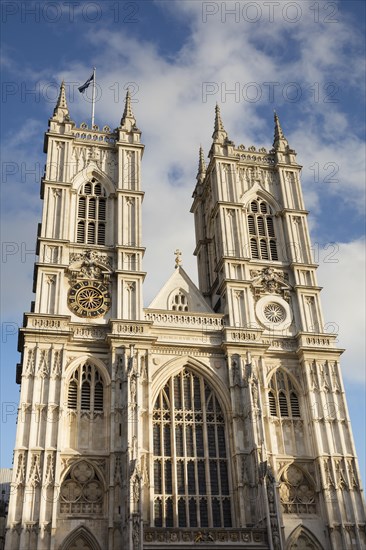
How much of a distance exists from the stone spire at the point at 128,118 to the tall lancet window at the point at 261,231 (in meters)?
8.67

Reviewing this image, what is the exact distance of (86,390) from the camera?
31062 mm

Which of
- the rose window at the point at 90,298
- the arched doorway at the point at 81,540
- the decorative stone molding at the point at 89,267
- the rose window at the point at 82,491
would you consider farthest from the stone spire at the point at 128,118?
the arched doorway at the point at 81,540

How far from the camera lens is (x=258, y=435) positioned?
3025 cm

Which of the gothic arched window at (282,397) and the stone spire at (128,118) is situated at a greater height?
the stone spire at (128,118)

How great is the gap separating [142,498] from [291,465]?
7576 millimetres

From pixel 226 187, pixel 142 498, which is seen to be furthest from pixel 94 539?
pixel 226 187

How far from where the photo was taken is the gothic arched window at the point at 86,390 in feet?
100

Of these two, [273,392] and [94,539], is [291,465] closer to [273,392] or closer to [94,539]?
[273,392]

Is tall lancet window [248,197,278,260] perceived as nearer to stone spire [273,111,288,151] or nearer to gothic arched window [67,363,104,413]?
stone spire [273,111,288,151]

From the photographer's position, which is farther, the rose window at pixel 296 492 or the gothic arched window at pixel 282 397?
the gothic arched window at pixel 282 397

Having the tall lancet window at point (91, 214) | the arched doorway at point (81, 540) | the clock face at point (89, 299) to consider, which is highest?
the tall lancet window at point (91, 214)

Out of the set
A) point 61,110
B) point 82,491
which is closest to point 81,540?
point 82,491

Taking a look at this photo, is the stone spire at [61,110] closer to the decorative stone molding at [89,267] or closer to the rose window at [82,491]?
the decorative stone molding at [89,267]

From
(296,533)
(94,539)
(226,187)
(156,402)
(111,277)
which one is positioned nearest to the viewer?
(94,539)
